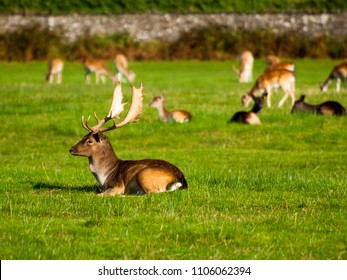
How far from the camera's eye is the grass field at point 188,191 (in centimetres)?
857

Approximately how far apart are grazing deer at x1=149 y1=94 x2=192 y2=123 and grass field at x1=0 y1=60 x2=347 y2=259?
0.70ft

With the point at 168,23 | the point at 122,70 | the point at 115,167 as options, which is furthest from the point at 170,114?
the point at 168,23

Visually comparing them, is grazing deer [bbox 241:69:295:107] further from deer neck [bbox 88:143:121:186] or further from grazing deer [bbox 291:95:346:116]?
deer neck [bbox 88:143:121:186]

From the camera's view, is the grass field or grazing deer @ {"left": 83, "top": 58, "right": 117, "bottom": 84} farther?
grazing deer @ {"left": 83, "top": 58, "right": 117, "bottom": 84}

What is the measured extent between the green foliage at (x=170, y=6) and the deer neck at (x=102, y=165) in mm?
44799

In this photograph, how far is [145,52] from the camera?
5344 cm

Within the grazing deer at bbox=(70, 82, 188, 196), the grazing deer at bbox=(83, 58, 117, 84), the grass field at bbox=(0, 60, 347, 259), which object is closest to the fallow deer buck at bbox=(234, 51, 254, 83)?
the grazing deer at bbox=(83, 58, 117, 84)

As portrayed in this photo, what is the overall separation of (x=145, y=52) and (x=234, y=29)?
5.32m

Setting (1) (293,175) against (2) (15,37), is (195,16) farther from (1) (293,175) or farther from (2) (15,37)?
(1) (293,175)

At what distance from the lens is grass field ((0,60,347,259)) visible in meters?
8.57

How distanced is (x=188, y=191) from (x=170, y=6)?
152 ft

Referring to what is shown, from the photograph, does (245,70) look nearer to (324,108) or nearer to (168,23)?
(324,108)

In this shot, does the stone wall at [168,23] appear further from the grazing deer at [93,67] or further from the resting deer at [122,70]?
the grazing deer at [93,67]
